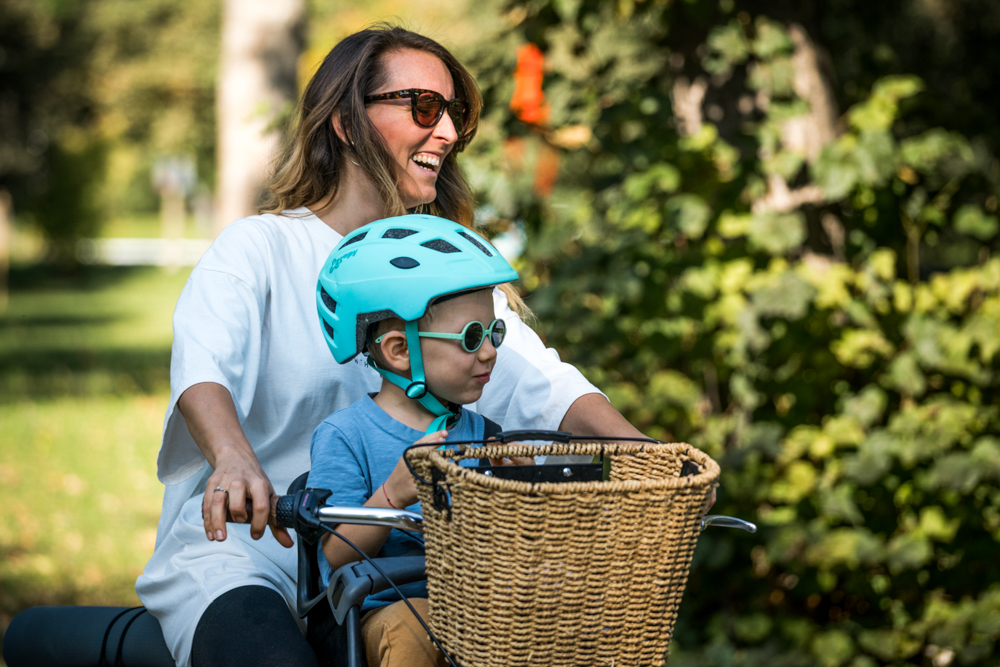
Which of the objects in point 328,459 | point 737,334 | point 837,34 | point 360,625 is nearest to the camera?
point 360,625

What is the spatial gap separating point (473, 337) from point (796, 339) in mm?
2510

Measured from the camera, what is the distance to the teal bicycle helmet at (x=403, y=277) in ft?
6.39

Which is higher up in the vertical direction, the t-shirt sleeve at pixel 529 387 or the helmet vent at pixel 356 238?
the helmet vent at pixel 356 238

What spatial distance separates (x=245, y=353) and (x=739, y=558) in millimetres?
2726

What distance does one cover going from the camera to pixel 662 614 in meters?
1.72

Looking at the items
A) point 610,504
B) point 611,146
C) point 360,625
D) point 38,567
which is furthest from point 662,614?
point 38,567

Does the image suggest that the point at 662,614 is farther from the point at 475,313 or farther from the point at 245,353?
the point at 245,353

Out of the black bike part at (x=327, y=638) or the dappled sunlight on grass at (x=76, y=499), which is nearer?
the black bike part at (x=327, y=638)

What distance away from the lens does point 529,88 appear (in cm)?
455

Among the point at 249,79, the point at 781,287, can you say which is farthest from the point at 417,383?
the point at 249,79

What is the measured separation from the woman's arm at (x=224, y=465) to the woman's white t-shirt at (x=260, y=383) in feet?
0.15

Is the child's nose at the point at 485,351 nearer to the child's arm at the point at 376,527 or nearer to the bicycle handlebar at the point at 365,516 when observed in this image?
the child's arm at the point at 376,527

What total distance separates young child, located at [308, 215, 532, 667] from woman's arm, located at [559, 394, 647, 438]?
0.39 meters

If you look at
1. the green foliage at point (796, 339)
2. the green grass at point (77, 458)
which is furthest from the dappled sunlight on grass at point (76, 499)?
the green foliage at point (796, 339)
